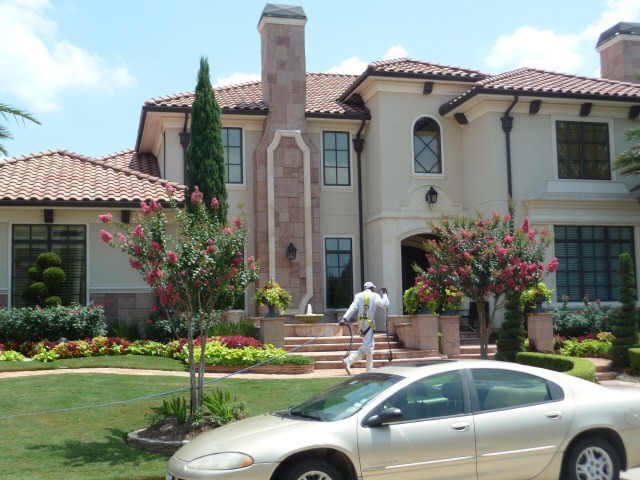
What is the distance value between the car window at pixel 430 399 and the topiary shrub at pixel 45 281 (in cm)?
1193

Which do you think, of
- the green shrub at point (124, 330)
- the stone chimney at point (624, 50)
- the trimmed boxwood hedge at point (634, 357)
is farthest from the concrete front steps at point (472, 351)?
the stone chimney at point (624, 50)

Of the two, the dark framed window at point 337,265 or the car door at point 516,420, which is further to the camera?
the dark framed window at point 337,265

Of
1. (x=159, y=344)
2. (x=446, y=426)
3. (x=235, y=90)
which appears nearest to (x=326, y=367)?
(x=159, y=344)

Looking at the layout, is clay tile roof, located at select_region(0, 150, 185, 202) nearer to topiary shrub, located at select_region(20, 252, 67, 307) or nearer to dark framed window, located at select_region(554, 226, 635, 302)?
topiary shrub, located at select_region(20, 252, 67, 307)

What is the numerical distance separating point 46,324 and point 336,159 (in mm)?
9414

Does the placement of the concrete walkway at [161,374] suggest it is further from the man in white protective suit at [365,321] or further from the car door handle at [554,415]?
the car door handle at [554,415]

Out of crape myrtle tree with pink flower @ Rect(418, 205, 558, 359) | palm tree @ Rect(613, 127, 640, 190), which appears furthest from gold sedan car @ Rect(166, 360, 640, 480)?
palm tree @ Rect(613, 127, 640, 190)

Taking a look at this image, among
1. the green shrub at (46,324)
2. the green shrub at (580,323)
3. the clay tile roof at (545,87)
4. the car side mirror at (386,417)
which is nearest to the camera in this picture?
the car side mirror at (386,417)

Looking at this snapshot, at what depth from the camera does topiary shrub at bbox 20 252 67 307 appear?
608 inches

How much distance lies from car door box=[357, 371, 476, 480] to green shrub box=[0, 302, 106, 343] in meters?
11.2

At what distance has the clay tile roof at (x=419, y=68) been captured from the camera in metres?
19.2

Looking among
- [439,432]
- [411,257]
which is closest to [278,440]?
[439,432]

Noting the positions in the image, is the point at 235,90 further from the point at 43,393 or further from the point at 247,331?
the point at 43,393

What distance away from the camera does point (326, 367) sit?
14.7 meters
